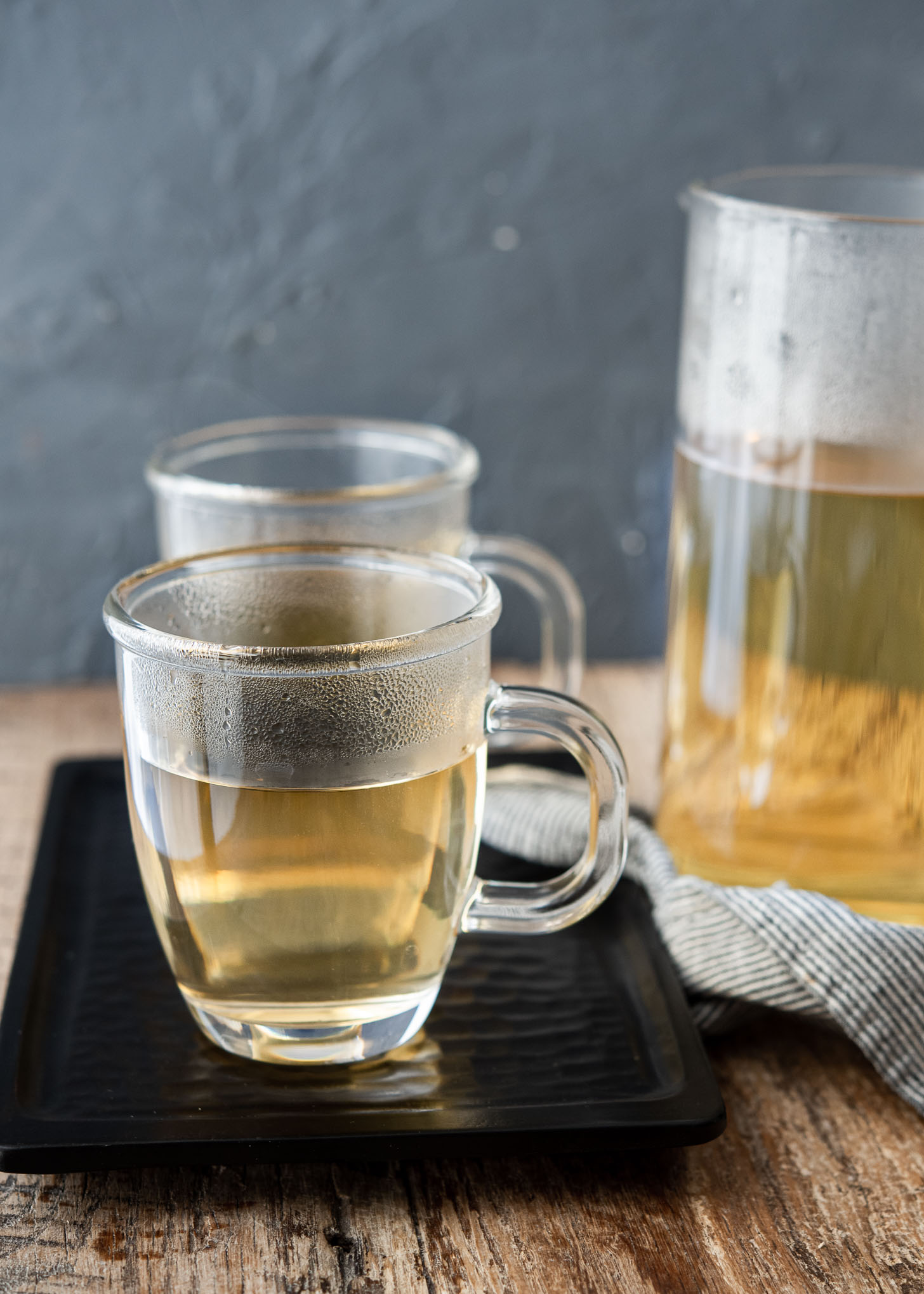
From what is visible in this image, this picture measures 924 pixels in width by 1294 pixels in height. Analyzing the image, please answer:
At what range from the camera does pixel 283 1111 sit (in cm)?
41

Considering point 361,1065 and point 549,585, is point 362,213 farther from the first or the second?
point 361,1065

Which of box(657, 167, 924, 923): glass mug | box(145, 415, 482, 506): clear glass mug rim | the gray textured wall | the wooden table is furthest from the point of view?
the gray textured wall

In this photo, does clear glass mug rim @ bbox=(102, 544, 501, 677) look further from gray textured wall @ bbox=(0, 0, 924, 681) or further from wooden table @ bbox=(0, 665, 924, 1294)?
gray textured wall @ bbox=(0, 0, 924, 681)

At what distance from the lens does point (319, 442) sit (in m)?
0.68

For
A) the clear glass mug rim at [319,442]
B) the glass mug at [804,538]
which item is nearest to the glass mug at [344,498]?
the clear glass mug rim at [319,442]

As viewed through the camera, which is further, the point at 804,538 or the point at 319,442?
the point at 319,442

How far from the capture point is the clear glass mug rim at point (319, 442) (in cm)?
58

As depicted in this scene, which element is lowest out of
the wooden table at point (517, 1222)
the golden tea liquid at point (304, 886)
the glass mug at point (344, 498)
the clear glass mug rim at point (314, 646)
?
the wooden table at point (517, 1222)

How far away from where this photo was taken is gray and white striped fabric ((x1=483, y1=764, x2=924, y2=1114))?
0.45 metres

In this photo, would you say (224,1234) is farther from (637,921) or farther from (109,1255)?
(637,921)

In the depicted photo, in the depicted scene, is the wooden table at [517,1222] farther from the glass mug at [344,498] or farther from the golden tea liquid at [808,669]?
the glass mug at [344,498]

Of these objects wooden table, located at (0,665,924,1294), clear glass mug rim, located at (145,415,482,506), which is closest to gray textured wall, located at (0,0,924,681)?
clear glass mug rim, located at (145,415,482,506)

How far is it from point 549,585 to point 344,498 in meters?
0.12

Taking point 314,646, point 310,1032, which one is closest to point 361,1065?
point 310,1032
